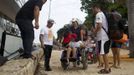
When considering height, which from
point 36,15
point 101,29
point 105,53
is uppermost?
point 36,15

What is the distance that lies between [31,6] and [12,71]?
336 cm

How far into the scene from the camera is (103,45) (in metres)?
13.0

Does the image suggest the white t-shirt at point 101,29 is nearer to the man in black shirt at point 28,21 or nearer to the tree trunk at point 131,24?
the man in black shirt at point 28,21


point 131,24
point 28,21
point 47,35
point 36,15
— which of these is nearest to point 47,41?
point 47,35

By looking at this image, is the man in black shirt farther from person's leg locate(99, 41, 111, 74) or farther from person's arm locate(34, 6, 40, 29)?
person's leg locate(99, 41, 111, 74)

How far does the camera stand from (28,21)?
10.5 meters

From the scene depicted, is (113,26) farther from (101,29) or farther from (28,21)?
(28,21)

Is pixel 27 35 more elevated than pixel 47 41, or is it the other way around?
pixel 27 35

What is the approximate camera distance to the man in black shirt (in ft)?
33.8

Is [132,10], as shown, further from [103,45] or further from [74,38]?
[103,45]

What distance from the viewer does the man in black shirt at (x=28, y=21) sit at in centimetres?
1029

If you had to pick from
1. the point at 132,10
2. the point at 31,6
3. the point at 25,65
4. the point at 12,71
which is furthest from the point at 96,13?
the point at 132,10

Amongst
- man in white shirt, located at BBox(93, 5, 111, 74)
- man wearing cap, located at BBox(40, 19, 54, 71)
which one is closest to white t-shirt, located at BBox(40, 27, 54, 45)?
man wearing cap, located at BBox(40, 19, 54, 71)

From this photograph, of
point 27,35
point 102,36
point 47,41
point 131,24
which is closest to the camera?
point 27,35
